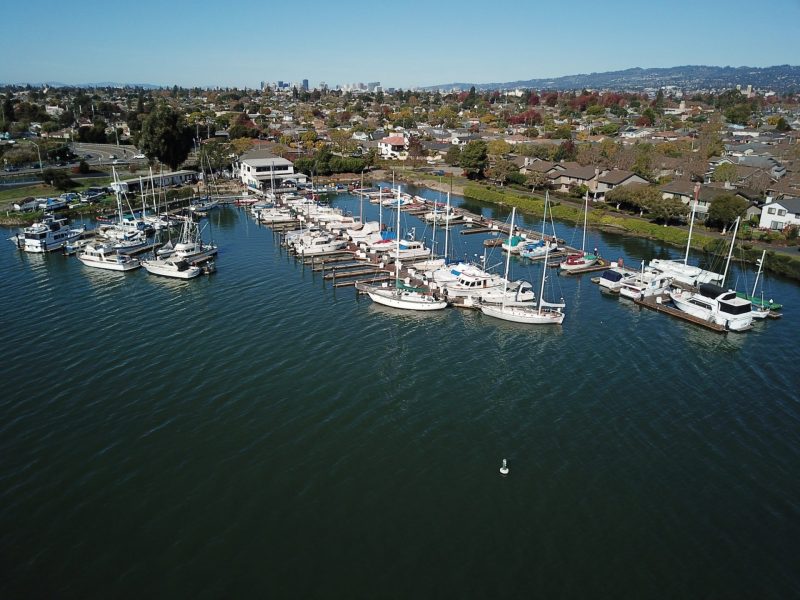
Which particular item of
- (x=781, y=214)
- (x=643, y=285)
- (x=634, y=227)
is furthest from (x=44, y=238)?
(x=781, y=214)

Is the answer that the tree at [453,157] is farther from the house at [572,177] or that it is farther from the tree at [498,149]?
the house at [572,177]

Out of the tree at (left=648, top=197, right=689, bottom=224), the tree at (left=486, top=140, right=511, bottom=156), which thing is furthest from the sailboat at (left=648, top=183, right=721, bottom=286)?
the tree at (left=486, top=140, right=511, bottom=156)

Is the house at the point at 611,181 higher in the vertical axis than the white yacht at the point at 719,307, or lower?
higher

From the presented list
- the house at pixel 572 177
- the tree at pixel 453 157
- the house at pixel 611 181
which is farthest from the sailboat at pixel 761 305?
the tree at pixel 453 157

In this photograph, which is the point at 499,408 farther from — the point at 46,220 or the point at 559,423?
the point at 46,220

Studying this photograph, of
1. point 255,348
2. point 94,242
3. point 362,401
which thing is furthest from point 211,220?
point 362,401
